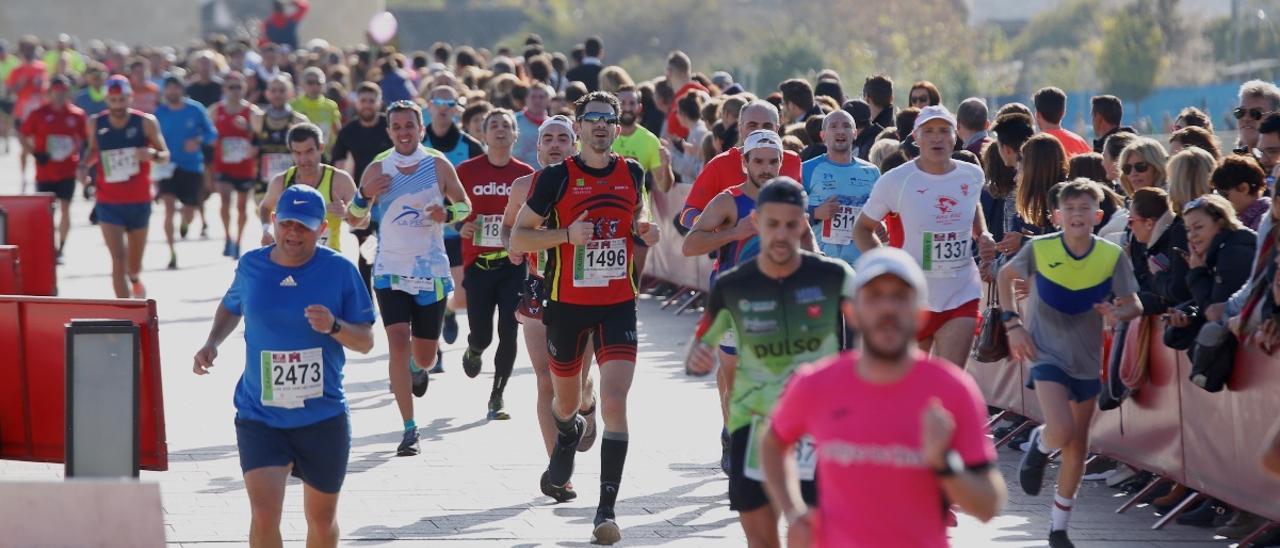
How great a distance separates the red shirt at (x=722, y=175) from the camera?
10.1 m

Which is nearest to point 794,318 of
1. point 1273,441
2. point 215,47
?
point 1273,441

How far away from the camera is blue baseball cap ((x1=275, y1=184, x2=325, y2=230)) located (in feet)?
24.3

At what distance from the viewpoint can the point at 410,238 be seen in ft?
37.3

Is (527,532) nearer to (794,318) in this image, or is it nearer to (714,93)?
(794,318)

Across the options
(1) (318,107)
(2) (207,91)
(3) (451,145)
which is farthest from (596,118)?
(2) (207,91)

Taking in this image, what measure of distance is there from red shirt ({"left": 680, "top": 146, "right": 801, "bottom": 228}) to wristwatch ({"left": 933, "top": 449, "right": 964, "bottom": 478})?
5273 millimetres

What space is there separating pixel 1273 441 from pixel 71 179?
674 inches

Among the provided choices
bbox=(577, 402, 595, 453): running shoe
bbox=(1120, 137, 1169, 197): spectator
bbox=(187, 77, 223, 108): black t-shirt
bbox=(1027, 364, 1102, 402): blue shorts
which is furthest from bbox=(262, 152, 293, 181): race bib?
bbox=(1027, 364, 1102, 402): blue shorts

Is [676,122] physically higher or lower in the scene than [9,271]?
higher

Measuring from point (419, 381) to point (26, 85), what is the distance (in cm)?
2384

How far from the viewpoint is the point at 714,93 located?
20.1 meters

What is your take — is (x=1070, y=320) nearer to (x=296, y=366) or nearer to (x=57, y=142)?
(x=296, y=366)

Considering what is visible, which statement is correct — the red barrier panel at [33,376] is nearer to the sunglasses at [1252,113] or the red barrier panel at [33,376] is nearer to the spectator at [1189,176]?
the spectator at [1189,176]

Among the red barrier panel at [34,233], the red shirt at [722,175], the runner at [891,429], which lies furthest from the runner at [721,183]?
the red barrier panel at [34,233]
